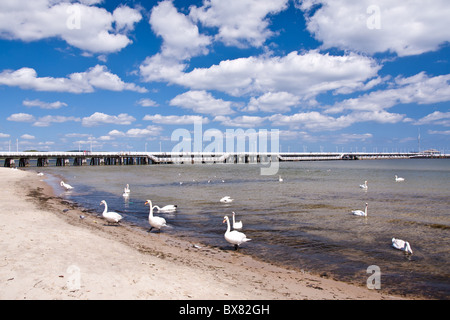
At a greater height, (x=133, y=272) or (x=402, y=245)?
(x=133, y=272)

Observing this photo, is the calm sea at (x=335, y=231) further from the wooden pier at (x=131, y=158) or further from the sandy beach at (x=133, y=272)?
the wooden pier at (x=131, y=158)

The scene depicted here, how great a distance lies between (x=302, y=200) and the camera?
23656 mm

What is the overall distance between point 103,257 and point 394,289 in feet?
25.3

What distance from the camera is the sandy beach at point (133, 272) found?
591cm

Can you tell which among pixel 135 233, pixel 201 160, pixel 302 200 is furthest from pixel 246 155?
pixel 135 233

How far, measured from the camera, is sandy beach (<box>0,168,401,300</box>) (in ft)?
19.4

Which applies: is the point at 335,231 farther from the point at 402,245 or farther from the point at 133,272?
the point at 133,272

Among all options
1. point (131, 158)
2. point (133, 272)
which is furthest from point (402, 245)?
point (131, 158)

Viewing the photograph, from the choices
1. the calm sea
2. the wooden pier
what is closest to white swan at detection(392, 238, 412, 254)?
the calm sea

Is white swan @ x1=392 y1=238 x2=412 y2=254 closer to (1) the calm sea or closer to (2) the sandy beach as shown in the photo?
(1) the calm sea

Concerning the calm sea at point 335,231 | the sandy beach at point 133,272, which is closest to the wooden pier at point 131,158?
the calm sea at point 335,231

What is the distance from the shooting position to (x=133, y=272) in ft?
23.3

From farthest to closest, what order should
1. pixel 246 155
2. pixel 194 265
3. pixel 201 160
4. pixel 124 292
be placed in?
pixel 246 155 < pixel 201 160 < pixel 194 265 < pixel 124 292
